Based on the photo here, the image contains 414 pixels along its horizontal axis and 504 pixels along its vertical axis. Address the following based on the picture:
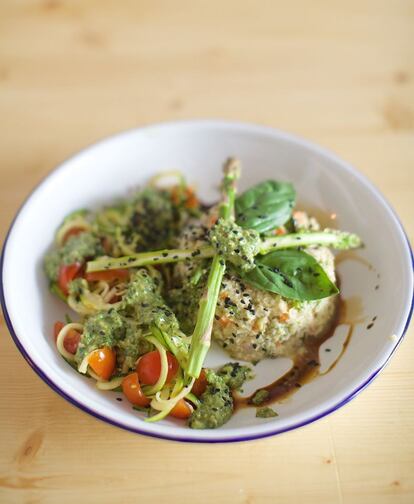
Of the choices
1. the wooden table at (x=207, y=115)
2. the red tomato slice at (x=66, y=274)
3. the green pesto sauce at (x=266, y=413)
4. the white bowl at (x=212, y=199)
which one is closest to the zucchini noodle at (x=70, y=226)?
the white bowl at (x=212, y=199)

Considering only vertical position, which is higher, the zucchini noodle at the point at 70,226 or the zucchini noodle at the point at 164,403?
the zucchini noodle at the point at 70,226

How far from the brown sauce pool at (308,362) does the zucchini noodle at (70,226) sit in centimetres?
135

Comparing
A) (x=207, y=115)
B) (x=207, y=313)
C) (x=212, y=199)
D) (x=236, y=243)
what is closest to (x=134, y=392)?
(x=207, y=313)

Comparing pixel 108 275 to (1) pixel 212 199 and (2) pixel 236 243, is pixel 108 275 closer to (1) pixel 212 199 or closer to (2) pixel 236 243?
(2) pixel 236 243

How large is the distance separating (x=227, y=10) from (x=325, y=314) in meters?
3.33

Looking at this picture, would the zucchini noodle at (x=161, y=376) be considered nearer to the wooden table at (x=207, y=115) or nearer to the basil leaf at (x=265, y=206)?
the wooden table at (x=207, y=115)

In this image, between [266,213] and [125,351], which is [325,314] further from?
[125,351]

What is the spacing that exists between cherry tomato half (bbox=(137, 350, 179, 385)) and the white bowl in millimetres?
163

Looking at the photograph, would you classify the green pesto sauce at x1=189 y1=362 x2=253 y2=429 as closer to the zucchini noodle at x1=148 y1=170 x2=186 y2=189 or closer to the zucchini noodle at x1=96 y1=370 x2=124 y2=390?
the zucchini noodle at x1=96 y1=370 x2=124 y2=390

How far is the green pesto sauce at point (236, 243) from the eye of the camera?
2570mm

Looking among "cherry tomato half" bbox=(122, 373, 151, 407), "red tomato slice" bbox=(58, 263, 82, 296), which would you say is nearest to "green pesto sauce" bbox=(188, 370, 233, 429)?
"cherry tomato half" bbox=(122, 373, 151, 407)

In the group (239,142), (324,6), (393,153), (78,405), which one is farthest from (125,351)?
(324,6)

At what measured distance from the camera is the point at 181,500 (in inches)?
87.0

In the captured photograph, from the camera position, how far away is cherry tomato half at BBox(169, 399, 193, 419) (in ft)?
7.77
